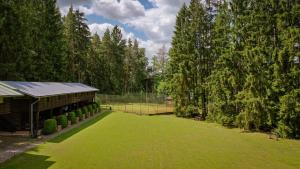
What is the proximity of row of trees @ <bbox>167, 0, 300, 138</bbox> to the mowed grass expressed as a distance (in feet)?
10.3

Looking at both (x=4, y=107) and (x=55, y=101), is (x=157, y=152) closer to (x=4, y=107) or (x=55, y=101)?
(x=4, y=107)

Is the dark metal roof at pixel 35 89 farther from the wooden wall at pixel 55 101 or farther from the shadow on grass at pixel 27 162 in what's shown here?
the shadow on grass at pixel 27 162

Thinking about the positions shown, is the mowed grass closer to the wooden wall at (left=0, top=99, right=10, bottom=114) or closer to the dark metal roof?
the wooden wall at (left=0, top=99, right=10, bottom=114)

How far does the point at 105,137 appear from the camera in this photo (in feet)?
66.9

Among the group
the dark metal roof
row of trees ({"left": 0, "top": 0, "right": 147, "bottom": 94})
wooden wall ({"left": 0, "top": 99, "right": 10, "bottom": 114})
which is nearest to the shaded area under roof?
wooden wall ({"left": 0, "top": 99, "right": 10, "bottom": 114})

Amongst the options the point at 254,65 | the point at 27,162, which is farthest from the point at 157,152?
the point at 254,65

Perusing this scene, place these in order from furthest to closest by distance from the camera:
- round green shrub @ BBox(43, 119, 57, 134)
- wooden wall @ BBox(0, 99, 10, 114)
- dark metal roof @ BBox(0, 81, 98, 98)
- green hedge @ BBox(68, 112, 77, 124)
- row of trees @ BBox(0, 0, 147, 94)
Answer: row of trees @ BBox(0, 0, 147, 94) < green hedge @ BBox(68, 112, 77, 124) < round green shrub @ BBox(43, 119, 57, 134) < dark metal roof @ BBox(0, 81, 98, 98) < wooden wall @ BBox(0, 99, 10, 114)

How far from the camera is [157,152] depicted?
53.1 feet

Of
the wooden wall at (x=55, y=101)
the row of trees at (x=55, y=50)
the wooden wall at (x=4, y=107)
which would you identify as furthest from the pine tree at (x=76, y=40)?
the wooden wall at (x=4, y=107)

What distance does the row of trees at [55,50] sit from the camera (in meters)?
32.2

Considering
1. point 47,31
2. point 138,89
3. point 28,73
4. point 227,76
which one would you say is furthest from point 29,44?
point 138,89

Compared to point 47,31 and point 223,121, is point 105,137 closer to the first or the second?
point 223,121

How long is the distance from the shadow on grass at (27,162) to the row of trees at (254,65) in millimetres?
17836

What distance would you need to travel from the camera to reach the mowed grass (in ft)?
44.0
